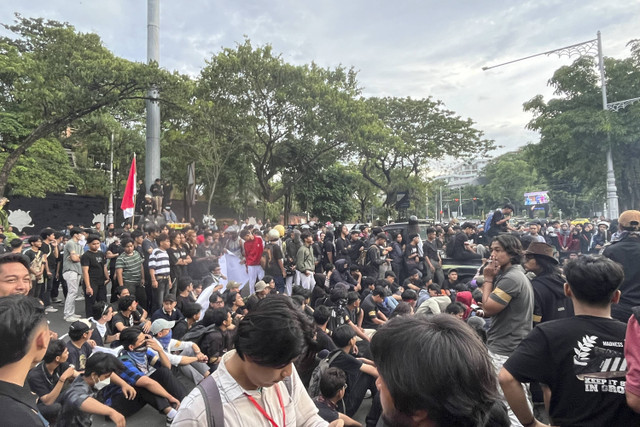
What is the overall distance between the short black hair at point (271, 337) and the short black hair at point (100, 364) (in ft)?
9.86

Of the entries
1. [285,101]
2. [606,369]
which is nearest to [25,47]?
[285,101]

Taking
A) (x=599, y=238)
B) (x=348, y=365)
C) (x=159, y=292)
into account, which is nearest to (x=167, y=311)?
(x=159, y=292)

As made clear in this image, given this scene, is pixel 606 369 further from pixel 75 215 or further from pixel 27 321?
pixel 75 215

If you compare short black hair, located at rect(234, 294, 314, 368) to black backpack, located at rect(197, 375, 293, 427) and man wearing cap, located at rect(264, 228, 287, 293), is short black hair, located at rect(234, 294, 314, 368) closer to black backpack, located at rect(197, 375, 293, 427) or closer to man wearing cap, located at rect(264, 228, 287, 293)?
black backpack, located at rect(197, 375, 293, 427)

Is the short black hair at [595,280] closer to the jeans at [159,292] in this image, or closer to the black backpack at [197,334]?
the black backpack at [197,334]

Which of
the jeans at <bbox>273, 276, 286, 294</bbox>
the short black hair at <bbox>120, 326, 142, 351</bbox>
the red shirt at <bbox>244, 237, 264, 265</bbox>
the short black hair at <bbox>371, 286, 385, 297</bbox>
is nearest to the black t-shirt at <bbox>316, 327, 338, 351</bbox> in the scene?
the short black hair at <bbox>371, 286, 385, 297</bbox>

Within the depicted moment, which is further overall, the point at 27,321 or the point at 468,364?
the point at 27,321

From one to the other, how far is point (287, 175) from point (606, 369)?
2378 cm

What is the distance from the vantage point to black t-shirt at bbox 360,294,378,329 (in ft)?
19.9

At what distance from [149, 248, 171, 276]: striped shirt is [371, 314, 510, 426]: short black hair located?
6329 millimetres

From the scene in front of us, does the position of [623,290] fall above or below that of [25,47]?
below

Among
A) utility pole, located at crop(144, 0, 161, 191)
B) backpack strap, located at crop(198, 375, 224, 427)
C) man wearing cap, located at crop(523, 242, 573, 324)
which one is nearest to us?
backpack strap, located at crop(198, 375, 224, 427)

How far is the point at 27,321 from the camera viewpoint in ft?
5.56

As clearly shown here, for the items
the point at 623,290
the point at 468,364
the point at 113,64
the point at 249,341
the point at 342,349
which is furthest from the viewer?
the point at 113,64
